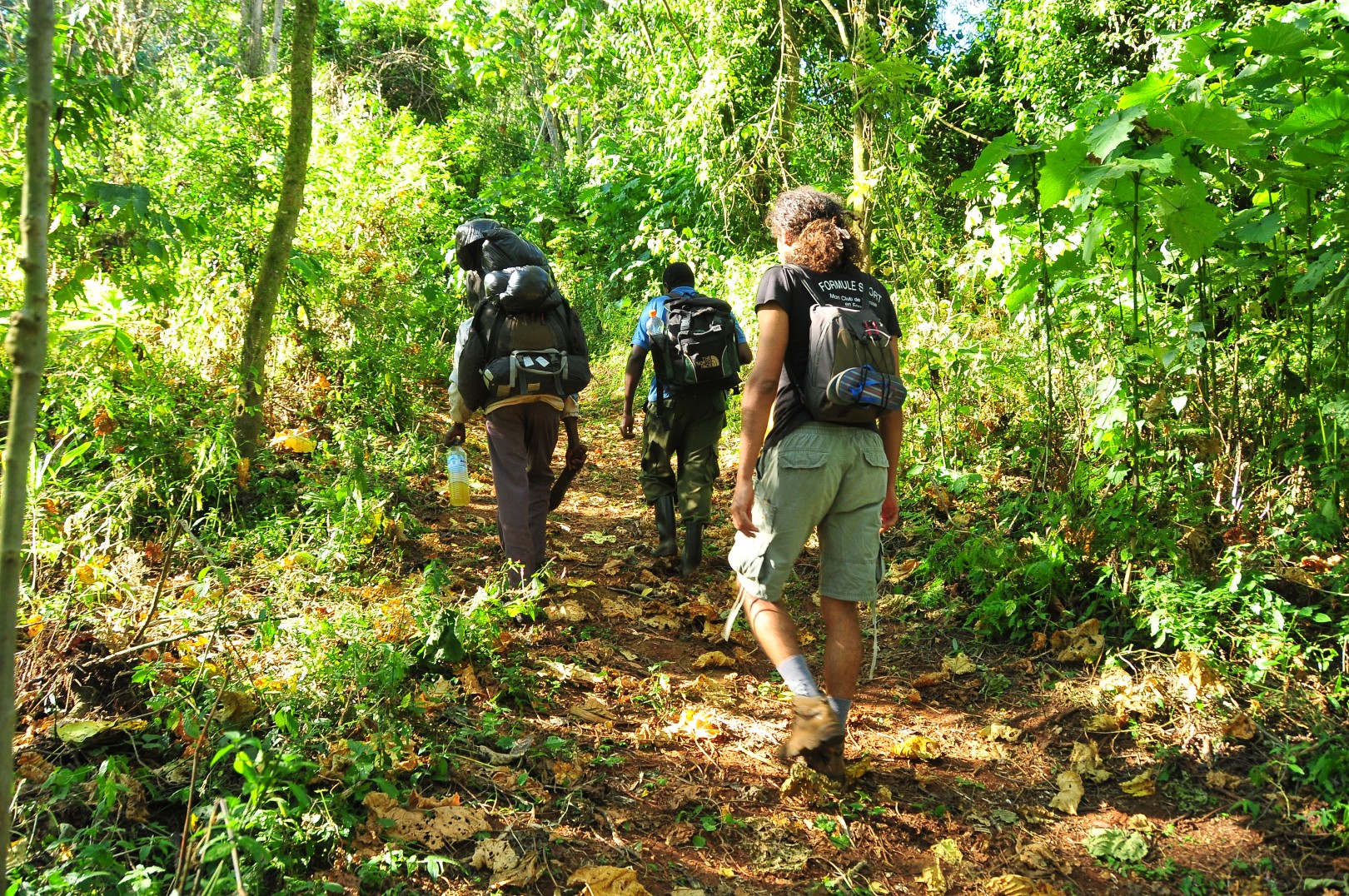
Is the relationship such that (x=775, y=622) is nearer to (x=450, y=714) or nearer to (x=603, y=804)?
(x=603, y=804)

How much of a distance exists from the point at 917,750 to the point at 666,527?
279 centimetres

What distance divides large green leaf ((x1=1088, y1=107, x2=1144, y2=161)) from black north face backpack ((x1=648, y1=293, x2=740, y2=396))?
2.62 meters

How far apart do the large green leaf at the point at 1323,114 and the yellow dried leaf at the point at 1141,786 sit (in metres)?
2.47

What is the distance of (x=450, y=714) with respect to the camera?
3453mm

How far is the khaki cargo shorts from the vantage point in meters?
3.33

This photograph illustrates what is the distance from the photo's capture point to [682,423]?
596 cm

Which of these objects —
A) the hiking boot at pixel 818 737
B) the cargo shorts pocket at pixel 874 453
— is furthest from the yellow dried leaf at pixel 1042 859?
the cargo shorts pocket at pixel 874 453

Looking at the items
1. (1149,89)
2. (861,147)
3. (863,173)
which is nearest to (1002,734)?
(1149,89)

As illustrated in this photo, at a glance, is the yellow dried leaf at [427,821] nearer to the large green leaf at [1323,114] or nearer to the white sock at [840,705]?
the white sock at [840,705]

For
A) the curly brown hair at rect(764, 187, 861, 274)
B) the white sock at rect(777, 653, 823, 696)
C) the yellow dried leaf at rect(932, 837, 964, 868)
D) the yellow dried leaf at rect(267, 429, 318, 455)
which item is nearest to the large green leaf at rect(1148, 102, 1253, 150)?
the curly brown hair at rect(764, 187, 861, 274)

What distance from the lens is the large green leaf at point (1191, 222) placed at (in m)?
3.48

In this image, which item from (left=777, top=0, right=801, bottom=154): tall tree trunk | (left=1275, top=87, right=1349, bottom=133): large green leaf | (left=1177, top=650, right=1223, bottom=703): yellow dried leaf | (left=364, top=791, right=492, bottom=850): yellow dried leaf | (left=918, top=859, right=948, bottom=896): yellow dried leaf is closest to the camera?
(left=364, top=791, right=492, bottom=850): yellow dried leaf

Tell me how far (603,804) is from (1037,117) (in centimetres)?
1093

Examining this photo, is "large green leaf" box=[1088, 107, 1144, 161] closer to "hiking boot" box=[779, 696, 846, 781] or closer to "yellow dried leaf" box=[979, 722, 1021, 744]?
"hiking boot" box=[779, 696, 846, 781]
